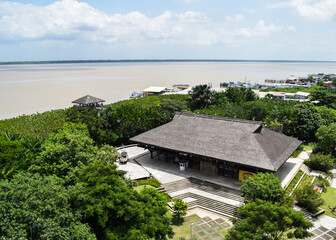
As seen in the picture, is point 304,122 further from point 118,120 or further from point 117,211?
point 117,211

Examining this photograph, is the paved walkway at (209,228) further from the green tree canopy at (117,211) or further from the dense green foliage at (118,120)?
the dense green foliage at (118,120)

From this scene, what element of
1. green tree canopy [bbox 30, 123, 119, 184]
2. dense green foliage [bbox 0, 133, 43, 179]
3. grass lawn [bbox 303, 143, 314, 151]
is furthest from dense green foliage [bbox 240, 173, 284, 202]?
grass lawn [bbox 303, 143, 314, 151]

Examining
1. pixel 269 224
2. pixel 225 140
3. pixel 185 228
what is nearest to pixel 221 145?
pixel 225 140

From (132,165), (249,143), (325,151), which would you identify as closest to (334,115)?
(325,151)

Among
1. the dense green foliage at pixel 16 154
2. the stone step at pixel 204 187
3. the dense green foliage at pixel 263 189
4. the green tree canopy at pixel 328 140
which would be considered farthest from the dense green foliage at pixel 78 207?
the green tree canopy at pixel 328 140

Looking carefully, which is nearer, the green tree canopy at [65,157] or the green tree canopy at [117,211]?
the green tree canopy at [117,211]

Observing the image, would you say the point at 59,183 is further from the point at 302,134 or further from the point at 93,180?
the point at 302,134

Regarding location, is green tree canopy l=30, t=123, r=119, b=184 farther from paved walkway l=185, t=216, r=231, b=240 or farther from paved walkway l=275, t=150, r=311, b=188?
paved walkway l=275, t=150, r=311, b=188
